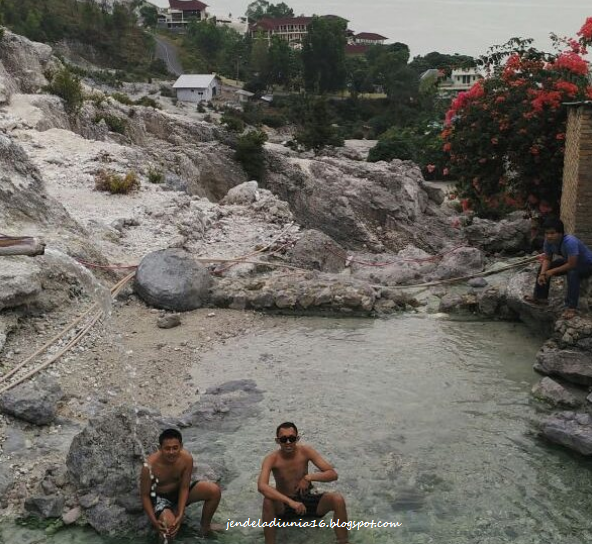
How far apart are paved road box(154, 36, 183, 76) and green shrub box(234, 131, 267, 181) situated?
50.5 metres

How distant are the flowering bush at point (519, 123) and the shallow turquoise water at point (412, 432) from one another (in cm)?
347

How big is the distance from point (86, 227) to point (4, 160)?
1.94 metres

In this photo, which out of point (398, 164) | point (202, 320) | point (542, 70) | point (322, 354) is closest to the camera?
point (322, 354)

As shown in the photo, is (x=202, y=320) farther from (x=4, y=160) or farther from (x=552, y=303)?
(x=552, y=303)

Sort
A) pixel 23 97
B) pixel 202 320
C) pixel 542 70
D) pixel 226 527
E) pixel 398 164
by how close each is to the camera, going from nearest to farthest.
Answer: pixel 226 527 → pixel 202 320 → pixel 542 70 → pixel 23 97 → pixel 398 164

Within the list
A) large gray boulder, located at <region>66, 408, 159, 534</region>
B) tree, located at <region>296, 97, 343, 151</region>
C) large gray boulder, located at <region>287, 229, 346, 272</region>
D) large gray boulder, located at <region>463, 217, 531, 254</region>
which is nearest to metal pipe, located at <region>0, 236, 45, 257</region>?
large gray boulder, located at <region>66, 408, 159, 534</region>

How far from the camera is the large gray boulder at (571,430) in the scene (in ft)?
21.4

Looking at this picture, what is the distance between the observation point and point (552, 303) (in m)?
9.70

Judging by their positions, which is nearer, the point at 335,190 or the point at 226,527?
the point at 226,527

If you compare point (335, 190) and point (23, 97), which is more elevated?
point (23, 97)

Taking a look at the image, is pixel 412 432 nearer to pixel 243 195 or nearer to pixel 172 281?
pixel 172 281

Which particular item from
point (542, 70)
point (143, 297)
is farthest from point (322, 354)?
point (542, 70)

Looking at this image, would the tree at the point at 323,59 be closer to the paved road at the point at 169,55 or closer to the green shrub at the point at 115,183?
the paved road at the point at 169,55

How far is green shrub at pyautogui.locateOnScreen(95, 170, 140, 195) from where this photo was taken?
15164mm
